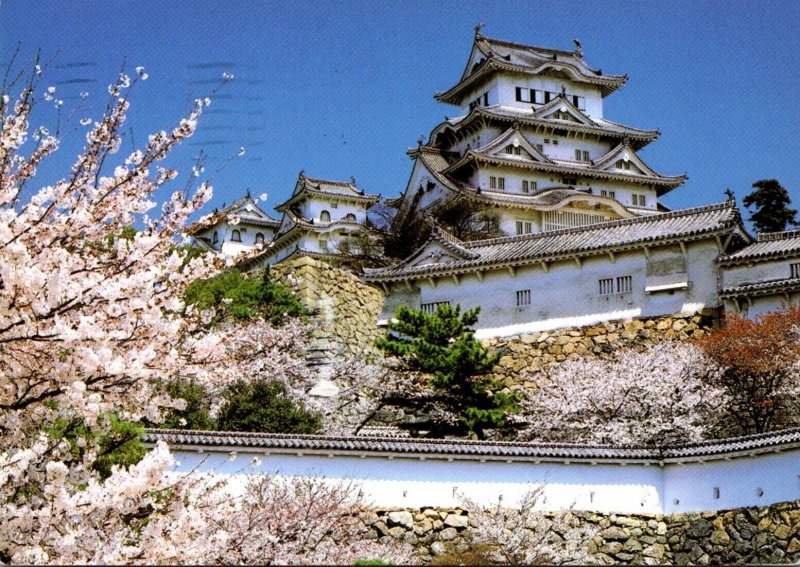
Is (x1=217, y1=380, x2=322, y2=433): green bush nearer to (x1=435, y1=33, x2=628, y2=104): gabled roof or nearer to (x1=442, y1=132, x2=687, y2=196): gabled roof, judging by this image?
(x1=442, y1=132, x2=687, y2=196): gabled roof

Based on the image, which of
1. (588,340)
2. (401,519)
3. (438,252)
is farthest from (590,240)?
(401,519)

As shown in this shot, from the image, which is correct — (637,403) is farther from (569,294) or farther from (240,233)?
(240,233)

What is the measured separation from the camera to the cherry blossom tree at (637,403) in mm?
20531

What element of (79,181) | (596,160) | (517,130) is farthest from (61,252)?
(596,160)

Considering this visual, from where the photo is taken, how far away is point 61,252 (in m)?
6.88

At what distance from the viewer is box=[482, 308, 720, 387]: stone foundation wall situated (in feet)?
80.8

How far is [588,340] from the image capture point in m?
25.8

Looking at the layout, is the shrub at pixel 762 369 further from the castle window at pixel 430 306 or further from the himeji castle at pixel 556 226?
the castle window at pixel 430 306

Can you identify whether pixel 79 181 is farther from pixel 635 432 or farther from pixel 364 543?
pixel 635 432

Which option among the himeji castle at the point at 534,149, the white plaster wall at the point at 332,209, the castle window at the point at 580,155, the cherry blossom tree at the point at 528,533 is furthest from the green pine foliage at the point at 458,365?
the white plaster wall at the point at 332,209

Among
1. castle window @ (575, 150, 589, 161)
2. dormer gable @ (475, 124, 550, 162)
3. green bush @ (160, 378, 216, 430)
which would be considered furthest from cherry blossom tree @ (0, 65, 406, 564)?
castle window @ (575, 150, 589, 161)

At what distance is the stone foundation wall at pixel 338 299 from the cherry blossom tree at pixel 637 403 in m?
7.85

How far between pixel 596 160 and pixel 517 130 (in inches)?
173

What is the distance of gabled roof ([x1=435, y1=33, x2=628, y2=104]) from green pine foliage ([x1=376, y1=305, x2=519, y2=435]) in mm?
23667
